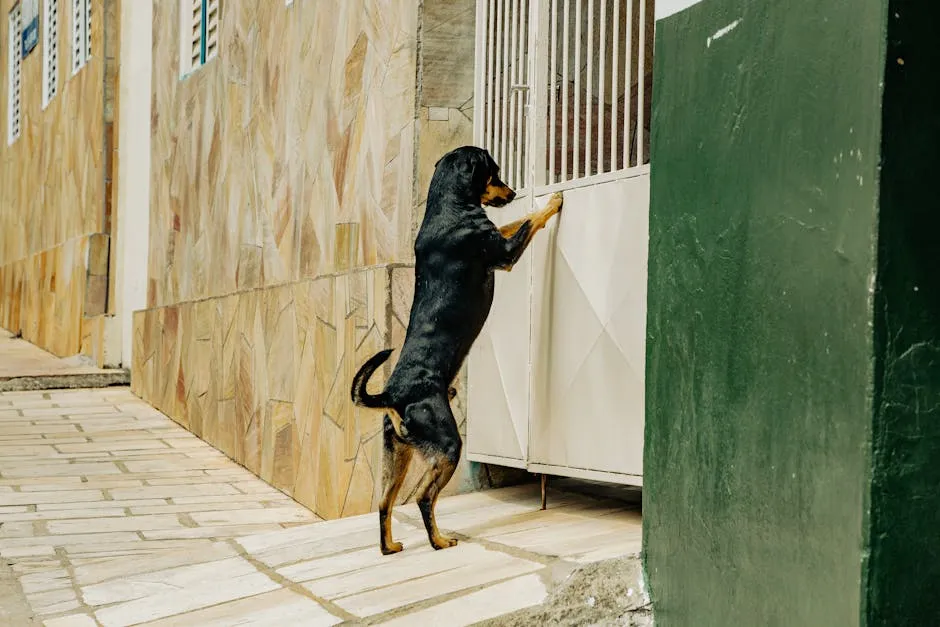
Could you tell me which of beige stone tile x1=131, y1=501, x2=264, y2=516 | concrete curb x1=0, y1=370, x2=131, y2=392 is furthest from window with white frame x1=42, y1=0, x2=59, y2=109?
beige stone tile x1=131, y1=501, x2=264, y2=516

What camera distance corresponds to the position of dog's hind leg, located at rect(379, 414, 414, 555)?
4.38 meters

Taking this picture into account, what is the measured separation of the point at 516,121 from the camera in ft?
18.5

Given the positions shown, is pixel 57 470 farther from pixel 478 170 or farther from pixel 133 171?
pixel 133 171

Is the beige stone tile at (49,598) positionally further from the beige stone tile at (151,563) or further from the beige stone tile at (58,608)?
the beige stone tile at (151,563)

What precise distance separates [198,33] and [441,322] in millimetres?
6970

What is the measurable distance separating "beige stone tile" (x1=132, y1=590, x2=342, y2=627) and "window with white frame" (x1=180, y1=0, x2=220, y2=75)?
6.67 m

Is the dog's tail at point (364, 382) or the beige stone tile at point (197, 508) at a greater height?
the dog's tail at point (364, 382)

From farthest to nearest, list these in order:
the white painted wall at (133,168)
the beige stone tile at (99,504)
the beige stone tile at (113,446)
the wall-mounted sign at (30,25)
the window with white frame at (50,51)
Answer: the wall-mounted sign at (30,25), the window with white frame at (50,51), the white painted wall at (133,168), the beige stone tile at (113,446), the beige stone tile at (99,504)

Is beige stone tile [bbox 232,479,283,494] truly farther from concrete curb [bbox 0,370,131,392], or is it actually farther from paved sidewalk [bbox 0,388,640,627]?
concrete curb [bbox 0,370,131,392]

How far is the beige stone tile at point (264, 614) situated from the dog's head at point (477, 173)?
1690mm

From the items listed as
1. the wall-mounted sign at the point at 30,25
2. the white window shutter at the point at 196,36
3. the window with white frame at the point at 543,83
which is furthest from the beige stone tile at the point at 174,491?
the wall-mounted sign at the point at 30,25

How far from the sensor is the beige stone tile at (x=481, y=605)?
363 centimetres

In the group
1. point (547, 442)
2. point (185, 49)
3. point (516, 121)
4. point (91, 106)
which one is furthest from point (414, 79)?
point (91, 106)

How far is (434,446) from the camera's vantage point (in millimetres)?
4293
